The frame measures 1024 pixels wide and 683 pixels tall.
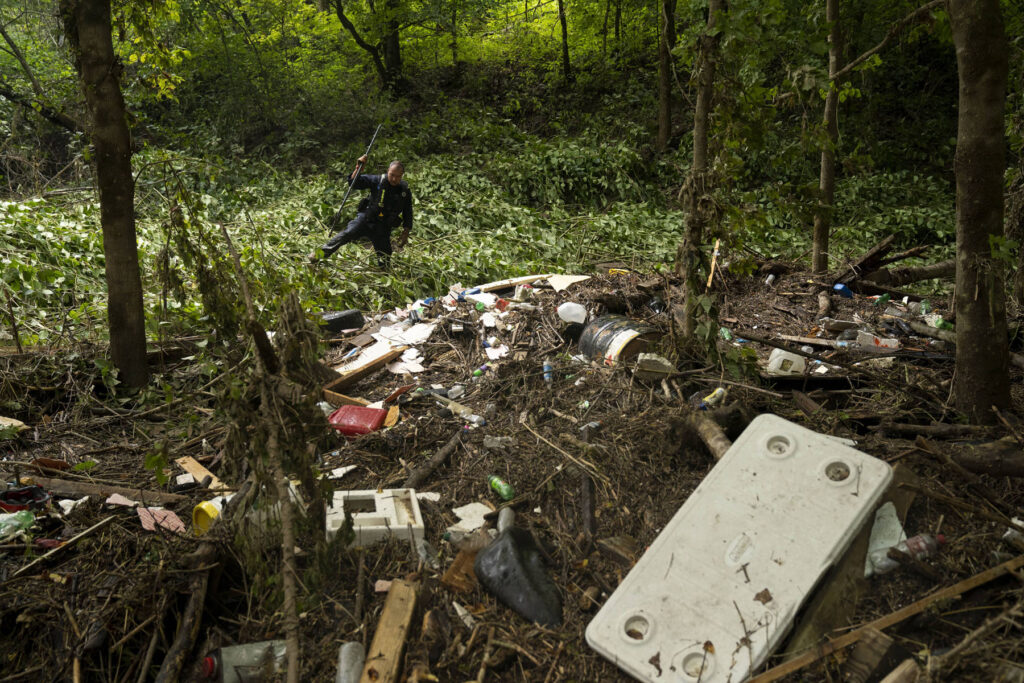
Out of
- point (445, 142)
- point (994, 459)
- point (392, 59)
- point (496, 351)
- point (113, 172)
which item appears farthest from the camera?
point (392, 59)

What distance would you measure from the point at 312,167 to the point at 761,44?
33.4ft

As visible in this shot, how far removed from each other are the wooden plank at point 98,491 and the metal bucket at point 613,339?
2.51m

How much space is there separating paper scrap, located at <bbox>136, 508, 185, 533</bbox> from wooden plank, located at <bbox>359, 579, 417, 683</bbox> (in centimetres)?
111

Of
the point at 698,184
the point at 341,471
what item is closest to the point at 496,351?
the point at 341,471

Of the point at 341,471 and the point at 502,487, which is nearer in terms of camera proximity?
the point at 502,487

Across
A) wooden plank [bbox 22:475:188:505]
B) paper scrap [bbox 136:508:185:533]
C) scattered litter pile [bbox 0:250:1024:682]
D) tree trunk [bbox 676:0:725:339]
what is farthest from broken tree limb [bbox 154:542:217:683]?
tree trunk [bbox 676:0:725:339]

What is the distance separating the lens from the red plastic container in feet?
12.8

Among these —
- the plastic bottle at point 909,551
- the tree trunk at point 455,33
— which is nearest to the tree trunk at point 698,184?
the plastic bottle at point 909,551

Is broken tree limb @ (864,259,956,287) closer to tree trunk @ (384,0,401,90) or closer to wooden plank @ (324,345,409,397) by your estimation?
wooden plank @ (324,345,409,397)

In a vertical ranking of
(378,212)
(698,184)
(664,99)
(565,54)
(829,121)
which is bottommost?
(378,212)

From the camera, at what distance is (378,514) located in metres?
2.86

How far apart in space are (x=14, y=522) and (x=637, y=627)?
8.52 feet

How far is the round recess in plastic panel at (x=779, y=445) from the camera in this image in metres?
2.58

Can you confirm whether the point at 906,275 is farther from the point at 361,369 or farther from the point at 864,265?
the point at 361,369
